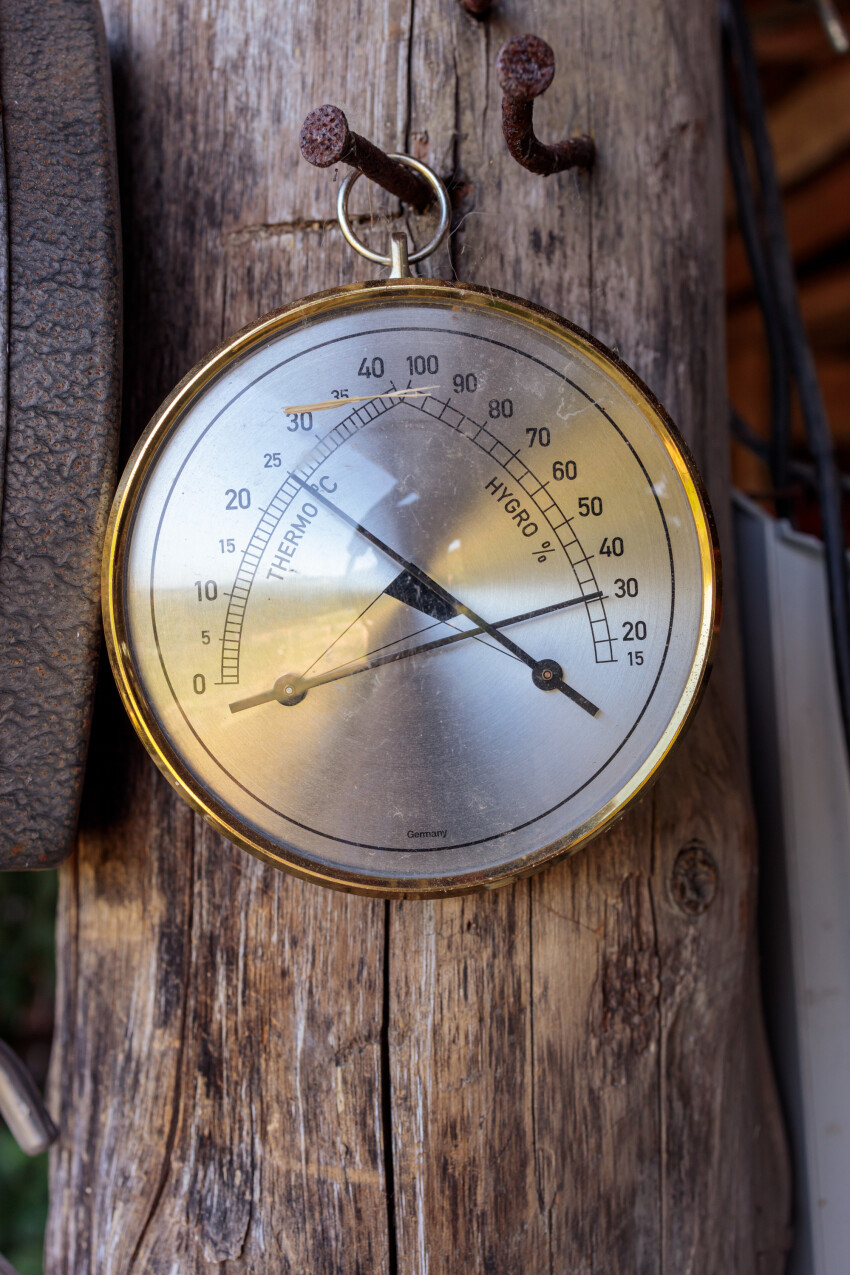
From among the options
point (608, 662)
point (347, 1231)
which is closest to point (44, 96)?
point (608, 662)

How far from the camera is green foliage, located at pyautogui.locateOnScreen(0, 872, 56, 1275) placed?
5.98 ft

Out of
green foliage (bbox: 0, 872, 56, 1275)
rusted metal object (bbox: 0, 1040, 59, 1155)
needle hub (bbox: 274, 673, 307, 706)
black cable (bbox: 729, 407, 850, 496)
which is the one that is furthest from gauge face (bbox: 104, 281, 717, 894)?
green foliage (bbox: 0, 872, 56, 1275)

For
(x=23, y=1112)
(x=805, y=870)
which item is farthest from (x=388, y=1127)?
(x=805, y=870)

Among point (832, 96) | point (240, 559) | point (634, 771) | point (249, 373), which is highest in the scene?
point (832, 96)

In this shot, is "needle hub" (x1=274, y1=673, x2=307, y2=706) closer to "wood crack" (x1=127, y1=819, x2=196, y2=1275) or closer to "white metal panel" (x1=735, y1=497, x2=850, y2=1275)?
"wood crack" (x1=127, y1=819, x2=196, y2=1275)

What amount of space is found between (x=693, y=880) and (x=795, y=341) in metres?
0.84

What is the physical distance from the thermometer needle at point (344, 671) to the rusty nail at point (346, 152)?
412mm

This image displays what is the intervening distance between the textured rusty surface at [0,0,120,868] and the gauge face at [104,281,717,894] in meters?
0.07

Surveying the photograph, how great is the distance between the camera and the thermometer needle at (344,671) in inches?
30.2

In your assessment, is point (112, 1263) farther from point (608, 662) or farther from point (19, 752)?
point (608, 662)

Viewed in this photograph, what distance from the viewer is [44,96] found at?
2.75 ft

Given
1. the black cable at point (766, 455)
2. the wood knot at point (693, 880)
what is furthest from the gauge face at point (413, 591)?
the black cable at point (766, 455)

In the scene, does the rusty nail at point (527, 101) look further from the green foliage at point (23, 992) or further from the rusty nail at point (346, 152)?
the green foliage at point (23, 992)

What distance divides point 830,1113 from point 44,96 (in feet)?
4.75
